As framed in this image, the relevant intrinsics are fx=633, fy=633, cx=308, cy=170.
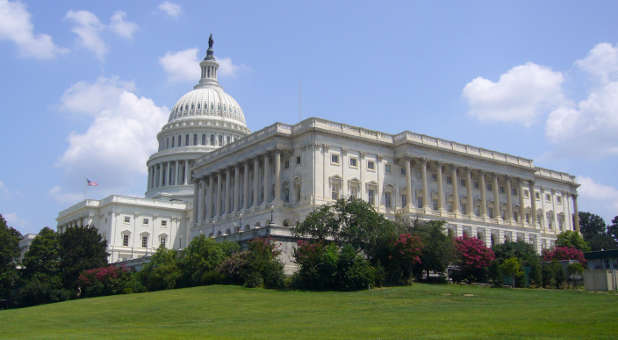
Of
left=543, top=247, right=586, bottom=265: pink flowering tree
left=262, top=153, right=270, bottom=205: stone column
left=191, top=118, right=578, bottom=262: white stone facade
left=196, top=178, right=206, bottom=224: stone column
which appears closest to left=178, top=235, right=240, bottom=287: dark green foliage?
left=191, top=118, right=578, bottom=262: white stone facade

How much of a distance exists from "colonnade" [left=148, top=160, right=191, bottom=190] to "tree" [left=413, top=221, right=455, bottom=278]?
273 ft

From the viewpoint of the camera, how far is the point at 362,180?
285 feet

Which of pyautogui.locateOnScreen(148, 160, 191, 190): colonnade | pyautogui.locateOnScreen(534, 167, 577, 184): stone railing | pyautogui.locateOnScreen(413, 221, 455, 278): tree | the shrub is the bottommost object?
the shrub

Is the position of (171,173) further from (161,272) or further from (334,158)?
(161,272)

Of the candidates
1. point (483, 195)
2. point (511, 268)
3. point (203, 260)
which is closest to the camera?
point (203, 260)

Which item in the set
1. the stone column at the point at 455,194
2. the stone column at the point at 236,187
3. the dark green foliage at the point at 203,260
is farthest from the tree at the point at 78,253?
the stone column at the point at 455,194

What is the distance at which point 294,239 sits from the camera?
215ft

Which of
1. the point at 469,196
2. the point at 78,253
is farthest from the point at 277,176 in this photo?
the point at 469,196

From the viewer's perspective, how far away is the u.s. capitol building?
8456cm

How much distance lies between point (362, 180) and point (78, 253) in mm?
38014

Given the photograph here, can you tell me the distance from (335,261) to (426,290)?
8067mm

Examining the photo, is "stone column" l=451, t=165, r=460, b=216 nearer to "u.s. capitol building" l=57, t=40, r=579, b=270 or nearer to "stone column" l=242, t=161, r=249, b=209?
"u.s. capitol building" l=57, t=40, r=579, b=270

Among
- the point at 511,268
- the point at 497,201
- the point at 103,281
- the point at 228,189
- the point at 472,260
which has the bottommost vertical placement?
the point at 103,281

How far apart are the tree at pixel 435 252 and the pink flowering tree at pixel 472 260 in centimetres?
292
